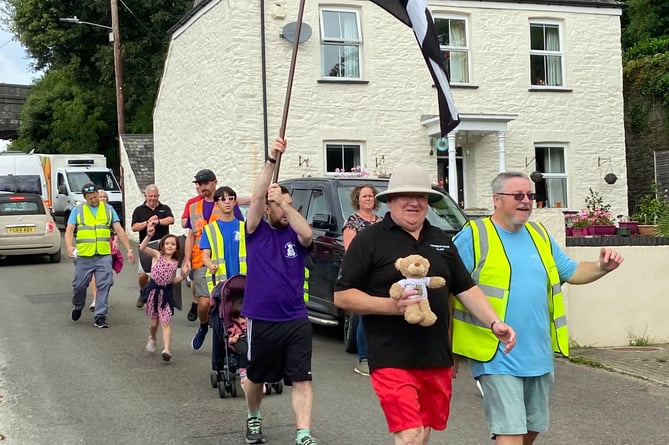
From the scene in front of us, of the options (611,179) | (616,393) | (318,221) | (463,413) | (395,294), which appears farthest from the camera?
(611,179)

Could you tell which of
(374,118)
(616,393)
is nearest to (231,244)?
(616,393)

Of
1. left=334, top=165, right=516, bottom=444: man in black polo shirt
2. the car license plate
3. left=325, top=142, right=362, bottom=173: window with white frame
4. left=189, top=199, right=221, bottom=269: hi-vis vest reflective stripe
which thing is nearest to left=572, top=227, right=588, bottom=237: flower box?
left=189, top=199, right=221, bottom=269: hi-vis vest reflective stripe

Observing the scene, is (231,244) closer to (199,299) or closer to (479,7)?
(199,299)

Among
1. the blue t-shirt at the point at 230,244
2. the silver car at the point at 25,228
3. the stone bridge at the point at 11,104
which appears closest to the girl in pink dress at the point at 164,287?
the blue t-shirt at the point at 230,244

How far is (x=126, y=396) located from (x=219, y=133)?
41.2 feet

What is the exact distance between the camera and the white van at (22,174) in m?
30.8

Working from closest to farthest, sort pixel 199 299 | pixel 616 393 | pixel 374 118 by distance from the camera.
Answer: pixel 616 393 → pixel 199 299 → pixel 374 118

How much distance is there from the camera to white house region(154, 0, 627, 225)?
18766mm

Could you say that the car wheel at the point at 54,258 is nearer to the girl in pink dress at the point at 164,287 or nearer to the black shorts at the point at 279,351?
the girl in pink dress at the point at 164,287

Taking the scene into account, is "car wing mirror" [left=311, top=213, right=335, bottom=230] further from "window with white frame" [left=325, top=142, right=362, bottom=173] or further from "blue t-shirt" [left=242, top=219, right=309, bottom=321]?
"window with white frame" [left=325, top=142, right=362, bottom=173]

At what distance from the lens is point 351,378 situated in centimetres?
847

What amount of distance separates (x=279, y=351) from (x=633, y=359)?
5.92 meters

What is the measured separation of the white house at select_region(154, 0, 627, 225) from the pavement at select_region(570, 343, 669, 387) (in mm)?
8968

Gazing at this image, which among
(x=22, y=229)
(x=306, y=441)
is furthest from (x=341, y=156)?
(x=306, y=441)
